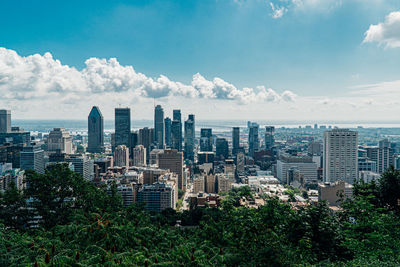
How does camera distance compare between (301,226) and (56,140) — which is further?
(56,140)

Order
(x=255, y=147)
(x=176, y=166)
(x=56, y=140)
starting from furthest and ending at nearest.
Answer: (x=255, y=147) < (x=56, y=140) < (x=176, y=166)

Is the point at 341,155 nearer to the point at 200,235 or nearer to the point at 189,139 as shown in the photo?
the point at 189,139

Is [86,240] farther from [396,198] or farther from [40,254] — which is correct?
[396,198]

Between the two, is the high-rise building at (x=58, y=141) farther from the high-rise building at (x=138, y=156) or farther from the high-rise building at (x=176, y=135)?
the high-rise building at (x=176, y=135)

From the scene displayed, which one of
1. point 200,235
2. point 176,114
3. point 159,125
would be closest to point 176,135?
point 176,114

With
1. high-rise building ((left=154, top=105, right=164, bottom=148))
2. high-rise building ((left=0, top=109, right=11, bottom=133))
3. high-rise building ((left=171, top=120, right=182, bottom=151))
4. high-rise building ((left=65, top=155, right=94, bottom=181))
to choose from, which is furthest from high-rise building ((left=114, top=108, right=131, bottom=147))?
high-rise building ((left=0, top=109, right=11, bottom=133))

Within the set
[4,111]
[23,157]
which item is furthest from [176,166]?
[4,111]
